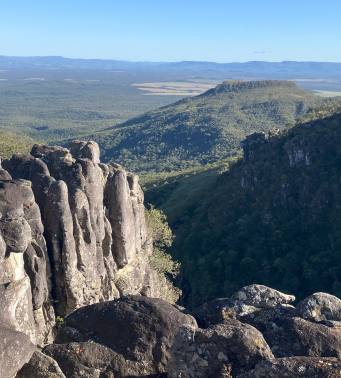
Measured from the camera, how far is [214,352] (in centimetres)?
1596

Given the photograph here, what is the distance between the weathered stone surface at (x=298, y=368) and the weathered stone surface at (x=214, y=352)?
1.07 meters

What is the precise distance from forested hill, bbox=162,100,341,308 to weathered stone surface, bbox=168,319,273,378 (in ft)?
144

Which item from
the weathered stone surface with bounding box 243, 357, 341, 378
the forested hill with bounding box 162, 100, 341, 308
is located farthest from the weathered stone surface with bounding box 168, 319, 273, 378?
the forested hill with bounding box 162, 100, 341, 308

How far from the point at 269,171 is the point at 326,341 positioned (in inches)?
2704

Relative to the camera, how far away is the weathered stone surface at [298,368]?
13793 mm

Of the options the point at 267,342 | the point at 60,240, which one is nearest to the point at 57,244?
the point at 60,240

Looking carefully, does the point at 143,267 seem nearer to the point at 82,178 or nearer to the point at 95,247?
the point at 95,247

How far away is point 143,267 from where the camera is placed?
37062 millimetres

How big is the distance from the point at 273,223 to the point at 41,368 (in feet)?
209

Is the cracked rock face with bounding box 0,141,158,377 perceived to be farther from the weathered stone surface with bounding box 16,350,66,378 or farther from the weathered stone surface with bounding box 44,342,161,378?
the weathered stone surface with bounding box 44,342,161,378

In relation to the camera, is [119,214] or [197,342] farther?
[119,214]

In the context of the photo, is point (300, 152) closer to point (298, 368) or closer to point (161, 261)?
point (161, 261)

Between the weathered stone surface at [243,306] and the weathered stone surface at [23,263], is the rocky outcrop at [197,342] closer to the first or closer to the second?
the weathered stone surface at [243,306]

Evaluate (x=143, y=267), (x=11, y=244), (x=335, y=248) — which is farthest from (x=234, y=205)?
(x=11, y=244)
